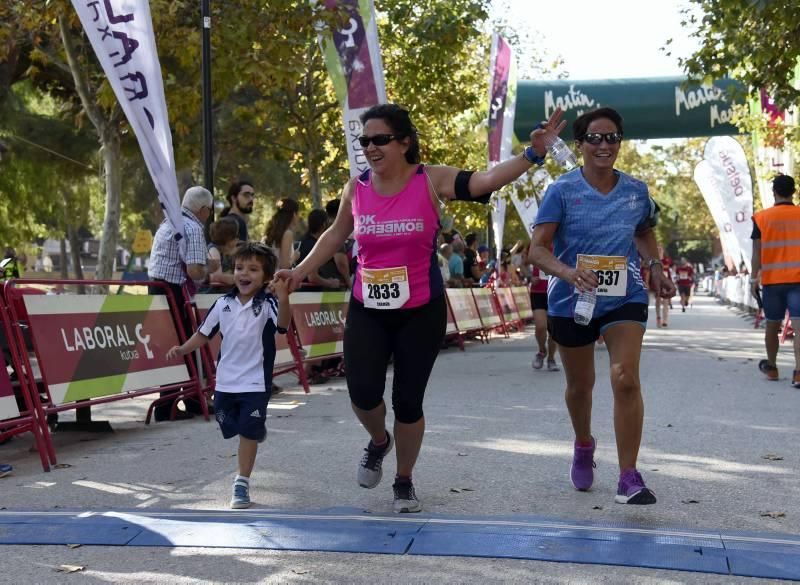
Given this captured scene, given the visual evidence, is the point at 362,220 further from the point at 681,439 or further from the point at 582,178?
the point at 681,439

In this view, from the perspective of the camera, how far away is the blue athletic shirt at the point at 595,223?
19.9ft

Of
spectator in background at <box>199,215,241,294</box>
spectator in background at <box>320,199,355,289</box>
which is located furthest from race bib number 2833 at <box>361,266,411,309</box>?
spectator in background at <box>320,199,355,289</box>

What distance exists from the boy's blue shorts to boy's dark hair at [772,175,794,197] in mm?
7550

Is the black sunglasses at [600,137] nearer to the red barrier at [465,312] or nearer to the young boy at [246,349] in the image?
the young boy at [246,349]

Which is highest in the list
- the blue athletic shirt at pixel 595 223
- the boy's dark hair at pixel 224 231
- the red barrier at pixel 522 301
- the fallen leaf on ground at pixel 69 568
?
the boy's dark hair at pixel 224 231

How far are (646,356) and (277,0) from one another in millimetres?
6820

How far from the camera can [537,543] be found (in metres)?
5.09

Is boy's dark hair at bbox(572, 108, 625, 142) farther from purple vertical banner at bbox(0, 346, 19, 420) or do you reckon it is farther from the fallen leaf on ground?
purple vertical banner at bbox(0, 346, 19, 420)

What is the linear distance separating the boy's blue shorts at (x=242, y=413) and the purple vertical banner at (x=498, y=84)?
17807 millimetres

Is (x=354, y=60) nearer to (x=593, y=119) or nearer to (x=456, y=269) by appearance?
(x=456, y=269)

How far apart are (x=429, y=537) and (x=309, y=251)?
8.52m

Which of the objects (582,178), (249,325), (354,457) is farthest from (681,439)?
(249,325)

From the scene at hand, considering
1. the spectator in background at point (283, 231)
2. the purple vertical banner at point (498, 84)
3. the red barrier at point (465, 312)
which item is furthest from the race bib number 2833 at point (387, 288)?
the purple vertical banner at point (498, 84)

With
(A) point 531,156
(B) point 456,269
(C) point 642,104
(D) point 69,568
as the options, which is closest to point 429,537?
(D) point 69,568
